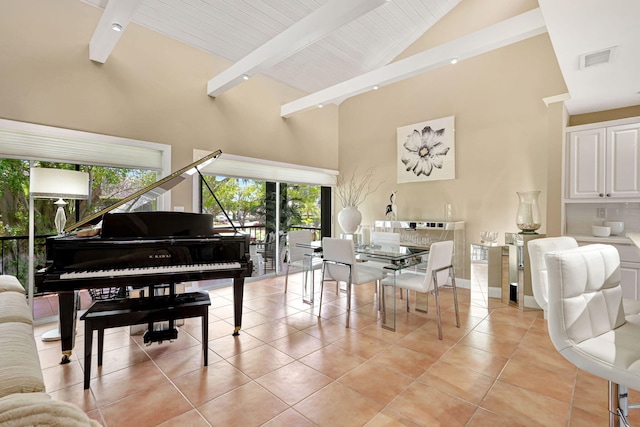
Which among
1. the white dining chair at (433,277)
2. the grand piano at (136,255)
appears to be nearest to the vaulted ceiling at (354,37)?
the grand piano at (136,255)

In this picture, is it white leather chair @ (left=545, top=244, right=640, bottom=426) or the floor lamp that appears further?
the floor lamp

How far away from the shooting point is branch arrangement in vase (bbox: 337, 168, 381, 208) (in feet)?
20.0

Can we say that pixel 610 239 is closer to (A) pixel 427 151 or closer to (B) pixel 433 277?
(B) pixel 433 277

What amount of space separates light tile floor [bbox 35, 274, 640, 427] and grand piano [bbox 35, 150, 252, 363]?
327 millimetres

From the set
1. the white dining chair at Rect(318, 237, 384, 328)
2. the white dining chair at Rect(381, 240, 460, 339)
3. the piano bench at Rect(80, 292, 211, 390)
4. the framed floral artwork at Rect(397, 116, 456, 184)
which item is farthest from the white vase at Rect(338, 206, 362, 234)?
the piano bench at Rect(80, 292, 211, 390)

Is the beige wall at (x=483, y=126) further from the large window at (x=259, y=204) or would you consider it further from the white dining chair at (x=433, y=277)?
the white dining chair at (x=433, y=277)

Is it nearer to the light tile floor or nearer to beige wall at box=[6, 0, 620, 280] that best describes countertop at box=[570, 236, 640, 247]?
beige wall at box=[6, 0, 620, 280]

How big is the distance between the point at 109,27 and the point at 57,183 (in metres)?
1.60

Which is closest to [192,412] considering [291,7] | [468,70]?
[291,7]

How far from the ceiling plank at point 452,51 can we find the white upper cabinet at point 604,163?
A: 1.56m

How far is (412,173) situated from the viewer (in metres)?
5.42

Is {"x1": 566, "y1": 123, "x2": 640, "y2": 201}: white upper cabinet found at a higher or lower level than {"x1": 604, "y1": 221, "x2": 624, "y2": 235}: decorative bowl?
higher

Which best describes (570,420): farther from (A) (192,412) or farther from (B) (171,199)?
(B) (171,199)

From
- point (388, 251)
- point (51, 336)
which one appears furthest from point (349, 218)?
point (51, 336)
